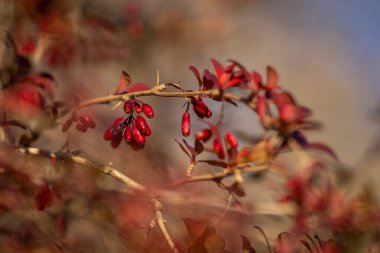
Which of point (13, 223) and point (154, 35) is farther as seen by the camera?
point (154, 35)

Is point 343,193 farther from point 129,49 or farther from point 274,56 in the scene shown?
point 274,56

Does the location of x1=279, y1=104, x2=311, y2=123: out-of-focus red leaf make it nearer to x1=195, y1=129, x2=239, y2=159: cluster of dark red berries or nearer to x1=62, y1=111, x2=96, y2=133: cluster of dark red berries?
x1=195, y1=129, x2=239, y2=159: cluster of dark red berries

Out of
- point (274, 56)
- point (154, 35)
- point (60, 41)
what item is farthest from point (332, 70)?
point (60, 41)

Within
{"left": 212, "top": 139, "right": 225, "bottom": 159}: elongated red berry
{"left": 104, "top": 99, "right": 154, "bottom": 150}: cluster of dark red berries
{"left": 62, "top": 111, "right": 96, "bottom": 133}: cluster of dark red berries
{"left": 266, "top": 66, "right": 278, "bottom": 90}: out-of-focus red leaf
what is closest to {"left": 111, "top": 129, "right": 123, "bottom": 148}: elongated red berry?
{"left": 104, "top": 99, "right": 154, "bottom": 150}: cluster of dark red berries

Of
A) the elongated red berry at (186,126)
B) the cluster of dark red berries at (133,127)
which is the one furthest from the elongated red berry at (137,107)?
the elongated red berry at (186,126)

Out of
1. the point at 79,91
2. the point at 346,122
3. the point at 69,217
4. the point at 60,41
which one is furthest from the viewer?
the point at 346,122

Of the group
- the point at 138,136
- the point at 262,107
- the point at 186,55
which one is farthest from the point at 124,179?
the point at 186,55

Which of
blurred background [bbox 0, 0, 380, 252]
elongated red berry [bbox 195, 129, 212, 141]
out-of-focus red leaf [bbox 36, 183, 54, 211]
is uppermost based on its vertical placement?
blurred background [bbox 0, 0, 380, 252]
